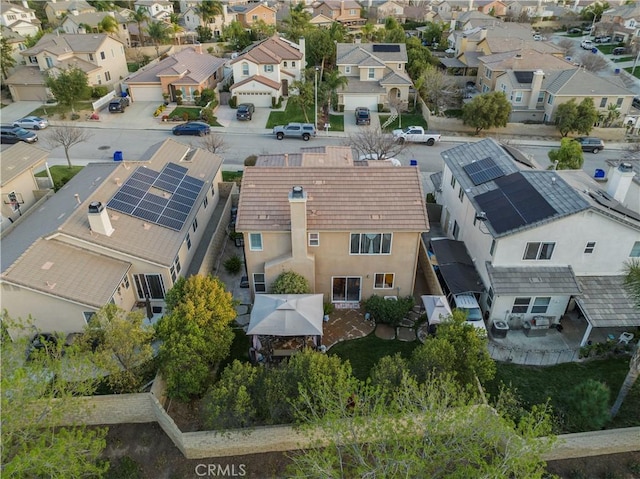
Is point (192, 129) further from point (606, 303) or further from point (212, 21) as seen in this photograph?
point (212, 21)

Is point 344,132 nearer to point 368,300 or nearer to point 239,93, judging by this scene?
point 239,93

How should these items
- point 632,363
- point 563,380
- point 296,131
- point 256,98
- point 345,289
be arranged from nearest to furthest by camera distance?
point 632,363 < point 563,380 < point 345,289 < point 296,131 < point 256,98

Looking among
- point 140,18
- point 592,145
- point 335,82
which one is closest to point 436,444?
point 592,145

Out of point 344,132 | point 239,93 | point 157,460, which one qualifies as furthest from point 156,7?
point 157,460

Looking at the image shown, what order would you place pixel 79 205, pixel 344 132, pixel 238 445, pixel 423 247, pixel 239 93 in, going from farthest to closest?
pixel 239 93, pixel 344 132, pixel 423 247, pixel 79 205, pixel 238 445

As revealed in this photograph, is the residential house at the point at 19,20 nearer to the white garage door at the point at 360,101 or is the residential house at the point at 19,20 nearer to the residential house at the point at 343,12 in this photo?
the residential house at the point at 343,12

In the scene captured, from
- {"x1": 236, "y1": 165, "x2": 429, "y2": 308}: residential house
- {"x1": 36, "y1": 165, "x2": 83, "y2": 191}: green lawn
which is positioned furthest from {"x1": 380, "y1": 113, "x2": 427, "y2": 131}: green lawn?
{"x1": 36, "y1": 165, "x2": 83, "y2": 191}: green lawn

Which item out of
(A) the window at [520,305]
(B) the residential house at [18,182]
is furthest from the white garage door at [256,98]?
(A) the window at [520,305]
